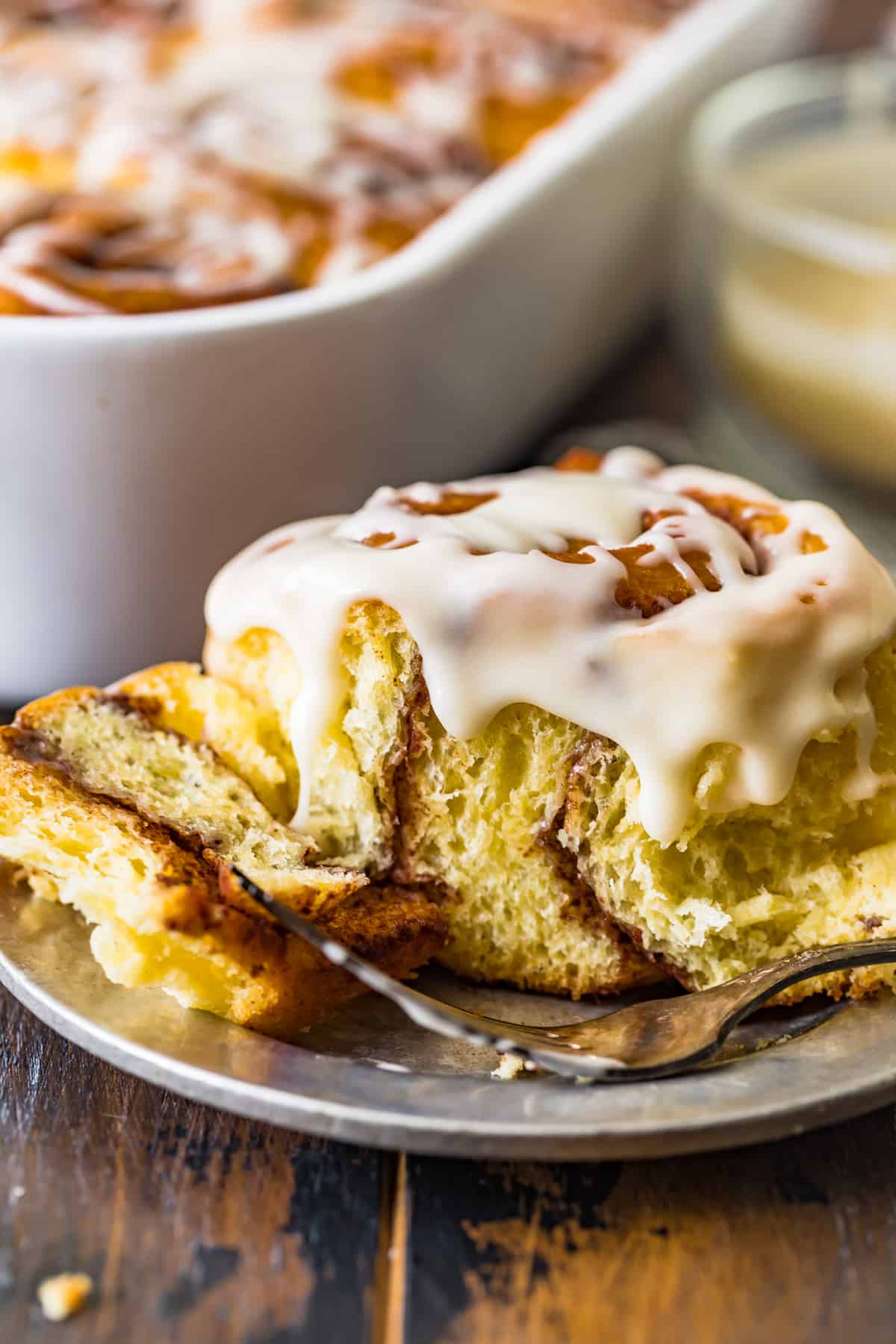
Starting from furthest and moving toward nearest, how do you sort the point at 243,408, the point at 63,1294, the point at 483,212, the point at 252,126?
the point at 252,126, the point at 483,212, the point at 243,408, the point at 63,1294

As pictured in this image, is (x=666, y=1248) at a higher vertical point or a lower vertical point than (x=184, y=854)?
lower

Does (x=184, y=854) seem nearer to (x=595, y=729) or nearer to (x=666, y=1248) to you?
(x=595, y=729)

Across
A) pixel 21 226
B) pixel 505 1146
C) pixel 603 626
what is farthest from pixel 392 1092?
pixel 21 226

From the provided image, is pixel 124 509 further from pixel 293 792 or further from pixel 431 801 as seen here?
pixel 431 801

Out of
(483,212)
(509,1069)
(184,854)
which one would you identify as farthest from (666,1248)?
(483,212)

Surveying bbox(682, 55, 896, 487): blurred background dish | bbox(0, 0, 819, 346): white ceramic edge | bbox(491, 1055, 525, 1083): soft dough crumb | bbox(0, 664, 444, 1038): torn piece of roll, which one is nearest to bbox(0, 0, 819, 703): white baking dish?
bbox(0, 0, 819, 346): white ceramic edge

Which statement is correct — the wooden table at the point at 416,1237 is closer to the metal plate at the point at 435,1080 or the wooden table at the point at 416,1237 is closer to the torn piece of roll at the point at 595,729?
the metal plate at the point at 435,1080
